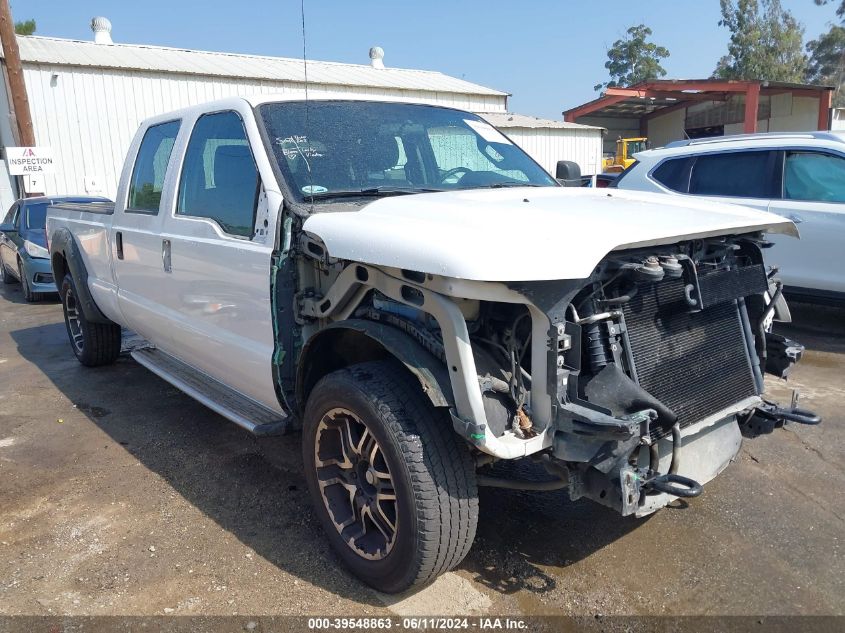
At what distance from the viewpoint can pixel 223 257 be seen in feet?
11.5

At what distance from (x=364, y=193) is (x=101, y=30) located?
70.5 ft

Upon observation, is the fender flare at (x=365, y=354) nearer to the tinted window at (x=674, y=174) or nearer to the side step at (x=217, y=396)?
the side step at (x=217, y=396)

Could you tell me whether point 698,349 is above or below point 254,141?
below

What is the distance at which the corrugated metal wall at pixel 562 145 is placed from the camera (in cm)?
2313

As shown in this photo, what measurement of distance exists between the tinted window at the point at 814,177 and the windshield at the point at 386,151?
3754mm

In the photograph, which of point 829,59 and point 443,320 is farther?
point 829,59

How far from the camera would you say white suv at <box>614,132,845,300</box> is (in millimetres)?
6355

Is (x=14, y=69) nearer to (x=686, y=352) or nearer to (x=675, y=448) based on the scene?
(x=686, y=352)

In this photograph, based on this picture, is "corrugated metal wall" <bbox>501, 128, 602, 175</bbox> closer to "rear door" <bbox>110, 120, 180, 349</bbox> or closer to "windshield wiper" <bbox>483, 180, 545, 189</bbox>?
"rear door" <bbox>110, 120, 180, 349</bbox>

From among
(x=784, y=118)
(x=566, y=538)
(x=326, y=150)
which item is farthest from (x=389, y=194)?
(x=784, y=118)

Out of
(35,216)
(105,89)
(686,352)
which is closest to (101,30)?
(105,89)

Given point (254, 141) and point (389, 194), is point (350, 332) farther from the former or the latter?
point (254, 141)

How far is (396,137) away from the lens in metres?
3.77

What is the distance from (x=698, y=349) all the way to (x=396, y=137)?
194cm
